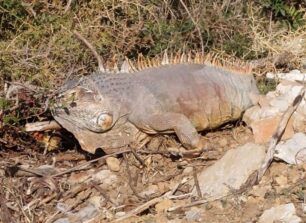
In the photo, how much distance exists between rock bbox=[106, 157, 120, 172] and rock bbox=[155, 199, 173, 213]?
2.21ft

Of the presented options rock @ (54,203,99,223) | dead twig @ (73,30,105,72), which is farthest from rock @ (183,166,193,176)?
dead twig @ (73,30,105,72)

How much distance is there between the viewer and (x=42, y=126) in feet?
20.1

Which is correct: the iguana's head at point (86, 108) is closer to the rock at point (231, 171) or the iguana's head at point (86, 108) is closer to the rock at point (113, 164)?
the rock at point (113, 164)

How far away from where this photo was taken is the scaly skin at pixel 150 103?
229 inches

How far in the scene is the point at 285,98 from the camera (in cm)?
631

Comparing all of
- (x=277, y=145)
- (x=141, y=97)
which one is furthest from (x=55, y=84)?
(x=277, y=145)

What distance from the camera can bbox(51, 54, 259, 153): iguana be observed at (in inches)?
230

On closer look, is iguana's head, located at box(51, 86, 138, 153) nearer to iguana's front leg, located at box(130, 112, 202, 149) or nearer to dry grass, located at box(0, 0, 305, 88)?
iguana's front leg, located at box(130, 112, 202, 149)

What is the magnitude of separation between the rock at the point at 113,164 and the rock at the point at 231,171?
2.23 feet

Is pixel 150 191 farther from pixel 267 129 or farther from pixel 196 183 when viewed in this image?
pixel 267 129

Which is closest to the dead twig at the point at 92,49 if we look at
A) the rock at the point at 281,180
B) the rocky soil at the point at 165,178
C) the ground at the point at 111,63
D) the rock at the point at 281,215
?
the ground at the point at 111,63

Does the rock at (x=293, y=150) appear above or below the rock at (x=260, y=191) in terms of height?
above

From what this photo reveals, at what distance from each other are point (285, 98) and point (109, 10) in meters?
1.90

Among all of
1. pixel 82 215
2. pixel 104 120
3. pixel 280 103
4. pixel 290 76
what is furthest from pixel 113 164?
pixel 290 76
